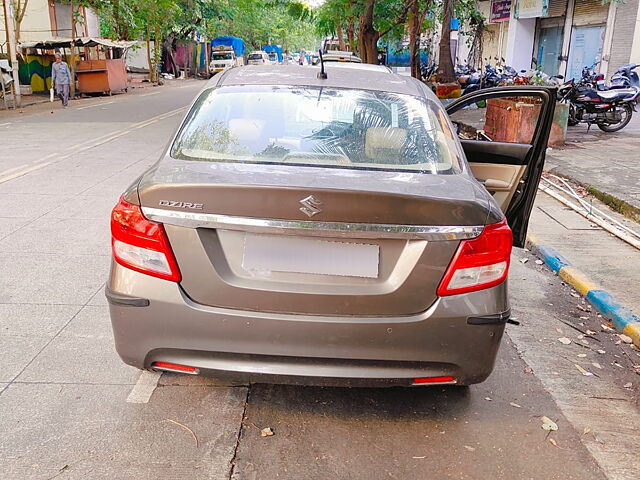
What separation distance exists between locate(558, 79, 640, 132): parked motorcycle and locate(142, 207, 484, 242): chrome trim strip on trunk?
11307 mm

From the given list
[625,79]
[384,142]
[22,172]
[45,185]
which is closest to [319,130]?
[384,142]

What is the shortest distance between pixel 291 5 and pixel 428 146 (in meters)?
23.6

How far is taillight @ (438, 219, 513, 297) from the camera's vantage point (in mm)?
2803

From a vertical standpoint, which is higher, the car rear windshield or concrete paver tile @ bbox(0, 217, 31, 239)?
the car rear windshield

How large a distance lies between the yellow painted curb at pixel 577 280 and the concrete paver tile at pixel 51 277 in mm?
3861

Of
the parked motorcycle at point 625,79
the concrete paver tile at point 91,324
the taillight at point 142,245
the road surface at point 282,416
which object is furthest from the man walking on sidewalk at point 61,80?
the taillight at point 142,245

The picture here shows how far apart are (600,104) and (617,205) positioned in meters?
6.24

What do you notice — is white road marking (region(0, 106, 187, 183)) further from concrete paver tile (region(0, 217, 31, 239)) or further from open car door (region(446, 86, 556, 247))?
open car door (region(446, 86, 556, 247))

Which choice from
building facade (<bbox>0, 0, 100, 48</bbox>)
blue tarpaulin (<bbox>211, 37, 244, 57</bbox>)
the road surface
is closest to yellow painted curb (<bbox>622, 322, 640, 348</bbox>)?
the road surface

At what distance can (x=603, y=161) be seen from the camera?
1050cm

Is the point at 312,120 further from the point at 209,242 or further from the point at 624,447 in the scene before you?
the point at 624,447

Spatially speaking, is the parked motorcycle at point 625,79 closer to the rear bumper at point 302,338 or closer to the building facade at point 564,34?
the building facade at point 564,34

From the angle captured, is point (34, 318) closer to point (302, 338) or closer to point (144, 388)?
point (144, 388)

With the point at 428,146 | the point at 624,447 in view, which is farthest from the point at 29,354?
the point at 624,447
